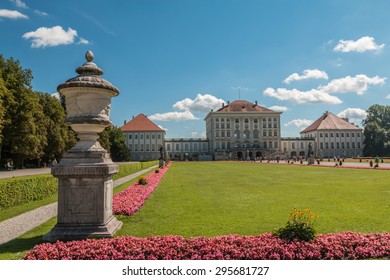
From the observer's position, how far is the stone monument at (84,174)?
6.21 m

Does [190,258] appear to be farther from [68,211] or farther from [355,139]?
[355,139]

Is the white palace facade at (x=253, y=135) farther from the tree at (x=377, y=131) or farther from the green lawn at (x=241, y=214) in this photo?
the green lawn at (x=241, y=214)

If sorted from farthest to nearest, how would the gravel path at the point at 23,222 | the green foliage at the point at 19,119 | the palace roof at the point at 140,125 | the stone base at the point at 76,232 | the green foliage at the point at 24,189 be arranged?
the palace roof at the point at 140,125
the green foliage at the point at 19,119
the green foliage at the point at 24,189
the gravel path at the point at 23,222
the stone base at the point at 76,232

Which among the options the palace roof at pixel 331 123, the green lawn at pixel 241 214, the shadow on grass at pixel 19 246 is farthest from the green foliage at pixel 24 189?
the palace roof at pixel 331 123

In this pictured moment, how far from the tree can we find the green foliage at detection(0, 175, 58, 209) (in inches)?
2915

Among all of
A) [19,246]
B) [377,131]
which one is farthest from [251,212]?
[377,131]

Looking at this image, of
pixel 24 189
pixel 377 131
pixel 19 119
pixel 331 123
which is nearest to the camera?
pixel 24 189

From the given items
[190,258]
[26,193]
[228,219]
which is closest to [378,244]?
[190,258]

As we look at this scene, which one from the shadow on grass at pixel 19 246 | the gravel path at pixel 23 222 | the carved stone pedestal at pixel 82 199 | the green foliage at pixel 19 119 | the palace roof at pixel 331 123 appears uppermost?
the palace roof at pixel 331 123

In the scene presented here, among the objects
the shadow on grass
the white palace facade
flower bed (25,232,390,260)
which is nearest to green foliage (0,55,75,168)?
A: the shadow on grass

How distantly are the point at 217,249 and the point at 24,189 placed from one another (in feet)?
33.4

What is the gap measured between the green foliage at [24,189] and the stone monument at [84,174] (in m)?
6.23

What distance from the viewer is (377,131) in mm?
76000

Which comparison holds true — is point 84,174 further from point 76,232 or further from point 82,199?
point 76,232
